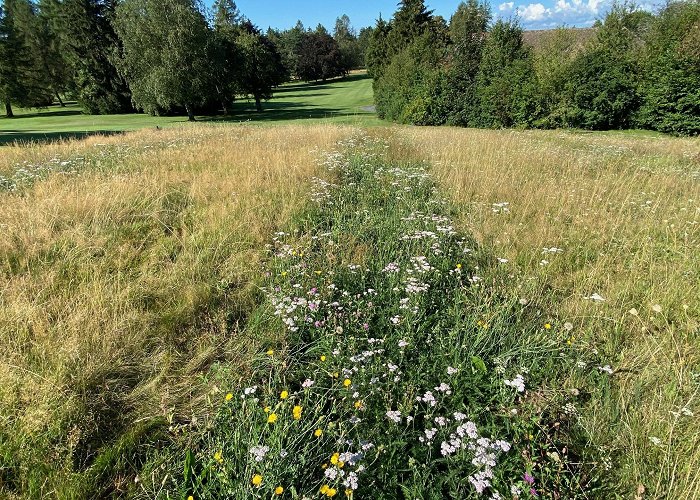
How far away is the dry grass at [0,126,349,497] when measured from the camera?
6.30 feet

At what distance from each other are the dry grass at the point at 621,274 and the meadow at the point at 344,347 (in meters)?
0.02

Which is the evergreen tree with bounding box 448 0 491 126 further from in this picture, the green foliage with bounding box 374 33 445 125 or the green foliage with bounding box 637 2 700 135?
the green foliage with bounding box 637 2 700 135

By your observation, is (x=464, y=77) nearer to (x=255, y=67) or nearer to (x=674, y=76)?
(x=674, y=76)

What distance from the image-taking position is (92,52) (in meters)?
37.1

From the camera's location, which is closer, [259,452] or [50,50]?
[259,452]

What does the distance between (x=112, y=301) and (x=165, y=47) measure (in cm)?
3178

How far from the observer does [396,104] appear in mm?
27531

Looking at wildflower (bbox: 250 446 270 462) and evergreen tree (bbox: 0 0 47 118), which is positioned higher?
evergreen tree (bbox: 0 0 47 118)

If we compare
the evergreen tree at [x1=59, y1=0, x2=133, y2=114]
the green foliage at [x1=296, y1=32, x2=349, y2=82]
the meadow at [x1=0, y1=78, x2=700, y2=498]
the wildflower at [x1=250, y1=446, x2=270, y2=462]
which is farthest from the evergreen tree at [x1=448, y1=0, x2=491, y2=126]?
the green foliage at [x1=296, y1=32, x2=349, y2=82]

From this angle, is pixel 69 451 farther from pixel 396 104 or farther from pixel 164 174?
pixel 396 104

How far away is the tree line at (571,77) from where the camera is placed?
15.2 meters

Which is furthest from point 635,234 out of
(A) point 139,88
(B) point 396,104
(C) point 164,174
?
(A) point 139,88

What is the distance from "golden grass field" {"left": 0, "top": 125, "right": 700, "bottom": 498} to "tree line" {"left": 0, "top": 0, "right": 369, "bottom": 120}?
1075 inches

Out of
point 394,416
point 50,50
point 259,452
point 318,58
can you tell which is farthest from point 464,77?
point 318,58
